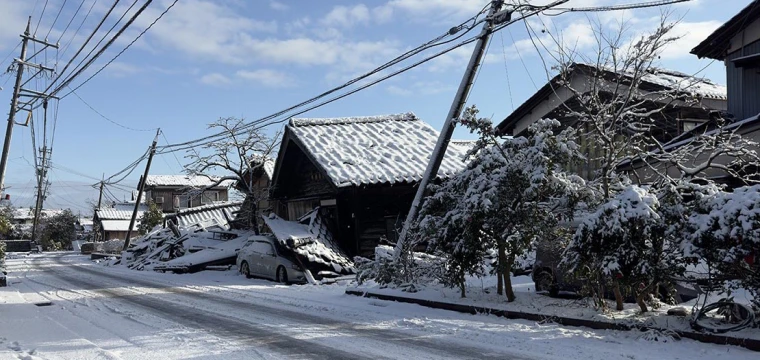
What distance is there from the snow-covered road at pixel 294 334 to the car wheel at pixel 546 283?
1944 millimetres

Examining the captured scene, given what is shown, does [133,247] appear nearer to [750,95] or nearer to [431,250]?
[431,250]

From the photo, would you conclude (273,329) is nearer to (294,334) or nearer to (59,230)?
(294,334)

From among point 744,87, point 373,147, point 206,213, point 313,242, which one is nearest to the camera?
point 744,87

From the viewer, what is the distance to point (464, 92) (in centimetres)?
1323

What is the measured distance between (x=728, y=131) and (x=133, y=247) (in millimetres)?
29918

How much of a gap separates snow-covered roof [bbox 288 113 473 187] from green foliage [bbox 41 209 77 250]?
5589 centimetres

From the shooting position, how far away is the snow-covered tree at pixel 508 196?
9.92 metres

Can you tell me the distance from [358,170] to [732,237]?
1514 centimetres

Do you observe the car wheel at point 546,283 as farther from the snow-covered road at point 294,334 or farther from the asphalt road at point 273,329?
the asphalt road at point 273,329

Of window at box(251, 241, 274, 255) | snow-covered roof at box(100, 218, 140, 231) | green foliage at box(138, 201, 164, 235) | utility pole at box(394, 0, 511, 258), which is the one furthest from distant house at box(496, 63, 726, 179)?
snow-covered roof at box(100, 218, 140, 231)

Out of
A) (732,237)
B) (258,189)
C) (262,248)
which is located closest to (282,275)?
(262,248)

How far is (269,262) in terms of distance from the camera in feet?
61.9

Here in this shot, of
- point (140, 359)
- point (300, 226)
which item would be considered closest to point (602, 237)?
point (140, 359)

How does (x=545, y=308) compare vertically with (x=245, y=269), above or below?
above
